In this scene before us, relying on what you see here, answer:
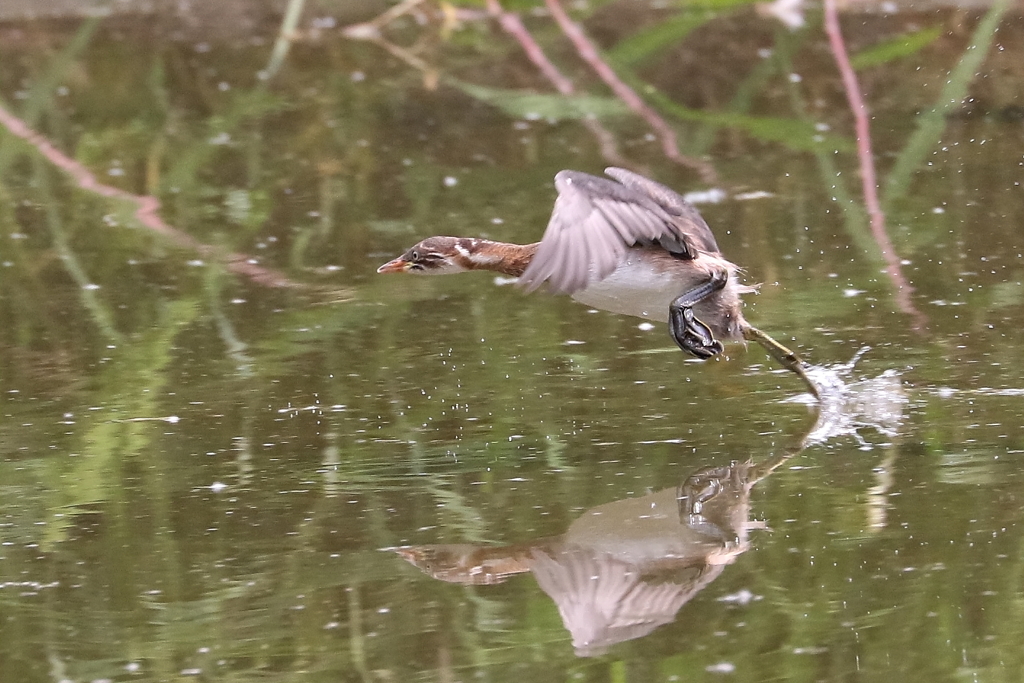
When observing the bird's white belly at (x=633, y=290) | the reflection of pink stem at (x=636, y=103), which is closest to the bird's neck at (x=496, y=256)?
the bird's white belly at (x=633, y=290)

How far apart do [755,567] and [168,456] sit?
2246 mm

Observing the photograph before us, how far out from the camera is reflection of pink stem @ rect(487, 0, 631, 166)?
9.47m

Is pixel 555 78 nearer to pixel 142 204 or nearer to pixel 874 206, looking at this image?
pixel 874 206

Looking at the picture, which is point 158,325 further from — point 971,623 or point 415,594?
point 971,623

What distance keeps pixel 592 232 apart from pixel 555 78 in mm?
4745

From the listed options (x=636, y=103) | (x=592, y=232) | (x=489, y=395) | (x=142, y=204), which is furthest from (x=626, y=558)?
(x=636, y=103)

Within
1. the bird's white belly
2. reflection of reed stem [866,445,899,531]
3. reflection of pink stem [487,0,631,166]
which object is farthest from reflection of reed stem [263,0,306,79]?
reflection of reed stem [866,445,899,531]

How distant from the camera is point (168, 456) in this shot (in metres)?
6.15

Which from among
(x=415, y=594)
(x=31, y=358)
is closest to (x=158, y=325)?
(x=31, y=358)

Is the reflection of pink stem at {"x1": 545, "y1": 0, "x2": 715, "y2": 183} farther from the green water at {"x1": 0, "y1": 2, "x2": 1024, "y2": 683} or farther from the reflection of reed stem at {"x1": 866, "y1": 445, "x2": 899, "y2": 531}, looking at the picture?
the reflection of reed stem at {"x1": 866, "y1": 445, "x2": 899, "y2": 531}

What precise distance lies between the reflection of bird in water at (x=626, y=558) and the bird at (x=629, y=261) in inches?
29.2

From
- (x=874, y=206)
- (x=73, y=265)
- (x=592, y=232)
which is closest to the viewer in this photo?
(x=592, y=232)

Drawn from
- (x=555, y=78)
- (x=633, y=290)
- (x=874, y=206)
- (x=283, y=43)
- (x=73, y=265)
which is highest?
(x=283, y=43)

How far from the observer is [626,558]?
16.7 feet
